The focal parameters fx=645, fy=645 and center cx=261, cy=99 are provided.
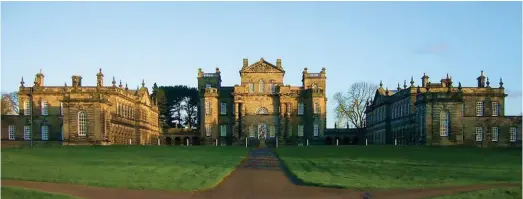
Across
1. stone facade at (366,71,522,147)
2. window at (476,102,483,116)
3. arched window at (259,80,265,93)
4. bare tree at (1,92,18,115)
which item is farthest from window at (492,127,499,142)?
bare tree at (1,92,18,115)

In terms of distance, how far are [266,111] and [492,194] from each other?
69.8 metres

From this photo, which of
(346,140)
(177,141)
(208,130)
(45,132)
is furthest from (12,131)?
(346,140)

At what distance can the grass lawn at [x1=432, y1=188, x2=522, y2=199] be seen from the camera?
21.1m

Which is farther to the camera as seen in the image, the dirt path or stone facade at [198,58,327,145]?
stone facade at [198,58,327,145]

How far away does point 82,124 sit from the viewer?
224 ft

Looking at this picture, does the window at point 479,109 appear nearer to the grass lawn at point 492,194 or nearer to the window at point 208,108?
the window at point 208,108

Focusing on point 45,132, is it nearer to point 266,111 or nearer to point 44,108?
point 44,108

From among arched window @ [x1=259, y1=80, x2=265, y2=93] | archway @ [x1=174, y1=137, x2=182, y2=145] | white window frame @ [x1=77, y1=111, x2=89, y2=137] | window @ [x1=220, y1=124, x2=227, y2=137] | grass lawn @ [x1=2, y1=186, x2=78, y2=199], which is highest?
arched window @ [x1=259, y1=80, x2=265, y2=93]

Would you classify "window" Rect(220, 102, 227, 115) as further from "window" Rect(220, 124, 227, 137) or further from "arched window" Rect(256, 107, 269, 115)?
"arched window" Rect(256, 107, 269, 115)

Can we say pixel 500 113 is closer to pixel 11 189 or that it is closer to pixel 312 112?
pixel 312 112

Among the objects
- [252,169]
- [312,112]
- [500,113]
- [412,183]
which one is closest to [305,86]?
[312,112]

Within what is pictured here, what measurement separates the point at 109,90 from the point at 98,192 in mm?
56484

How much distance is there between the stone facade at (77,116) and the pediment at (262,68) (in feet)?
52.1

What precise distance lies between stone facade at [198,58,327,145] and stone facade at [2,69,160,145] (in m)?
10.5
